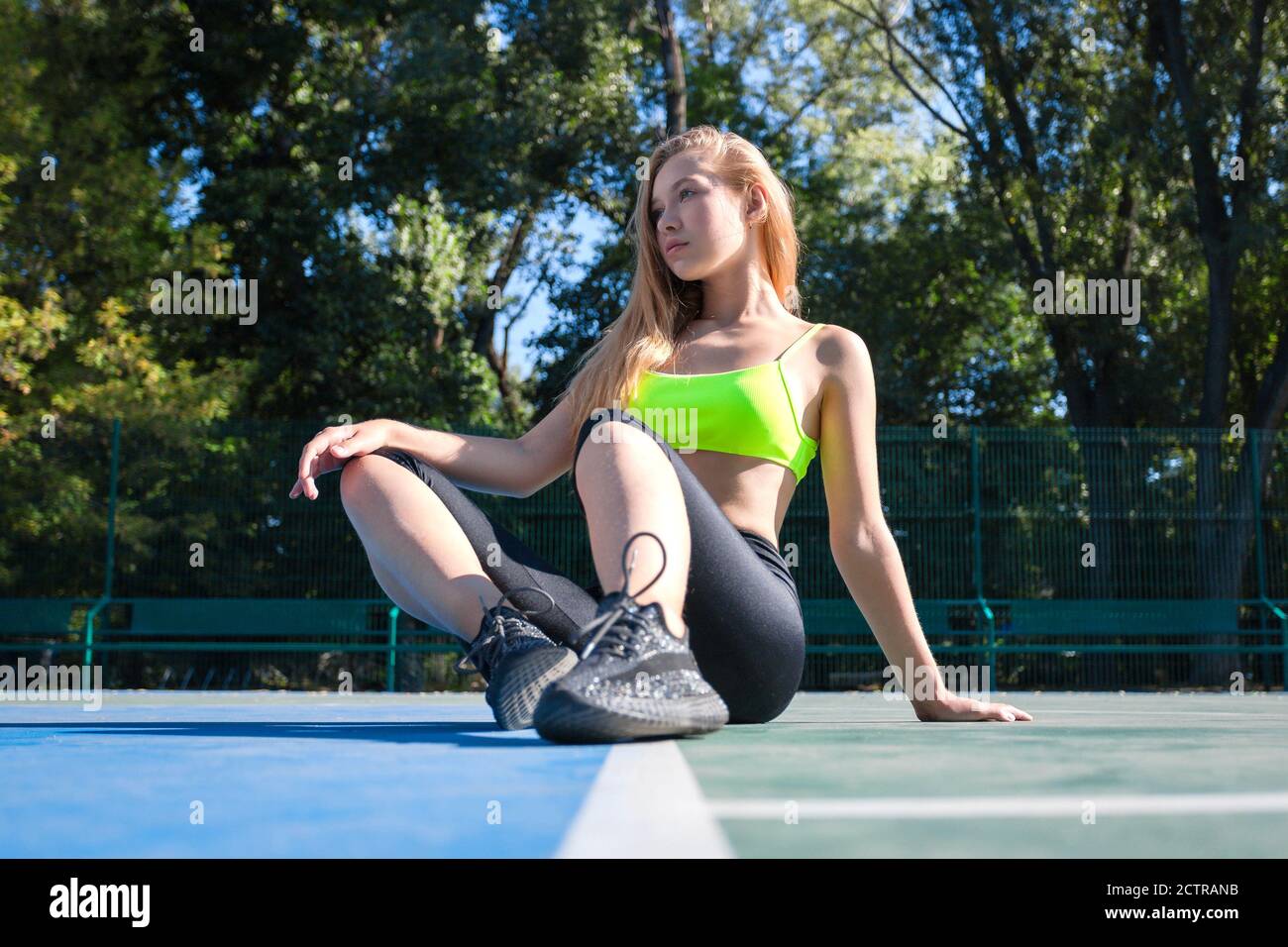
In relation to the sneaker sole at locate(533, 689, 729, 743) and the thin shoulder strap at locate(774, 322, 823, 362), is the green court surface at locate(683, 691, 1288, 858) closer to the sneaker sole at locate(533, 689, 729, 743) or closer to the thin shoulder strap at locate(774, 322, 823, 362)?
the sneaker sole at locate(533, 689, 729, 743)

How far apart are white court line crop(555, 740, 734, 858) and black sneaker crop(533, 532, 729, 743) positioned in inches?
7.9

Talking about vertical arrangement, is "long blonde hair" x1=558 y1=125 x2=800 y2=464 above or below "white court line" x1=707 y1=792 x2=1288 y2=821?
above

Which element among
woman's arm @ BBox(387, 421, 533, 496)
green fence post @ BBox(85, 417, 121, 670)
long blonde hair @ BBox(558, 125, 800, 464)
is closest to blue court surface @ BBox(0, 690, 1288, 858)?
woman's arm @ BBox(387, 421, 533, 496)

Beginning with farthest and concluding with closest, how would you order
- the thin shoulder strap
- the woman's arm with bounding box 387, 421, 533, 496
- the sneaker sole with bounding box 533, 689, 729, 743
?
1. the woman's arm with bounding box 387, 421, 533, 496
2. the thin shoulder strap
3. the sneaker sole with bounding box 533, 689, 729, 743

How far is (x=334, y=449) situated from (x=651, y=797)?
4.55 ft

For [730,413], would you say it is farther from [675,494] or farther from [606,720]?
[606,720]

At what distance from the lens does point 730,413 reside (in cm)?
236

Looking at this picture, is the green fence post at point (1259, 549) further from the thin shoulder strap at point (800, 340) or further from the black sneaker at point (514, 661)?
the black sneaker at point (514, 661)

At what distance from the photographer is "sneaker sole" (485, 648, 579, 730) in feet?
6.80

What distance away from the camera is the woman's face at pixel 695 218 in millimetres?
2609

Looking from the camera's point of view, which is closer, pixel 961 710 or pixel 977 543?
pixel 961 710

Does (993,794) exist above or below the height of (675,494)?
below

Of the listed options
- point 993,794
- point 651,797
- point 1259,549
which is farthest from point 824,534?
point 651,797
